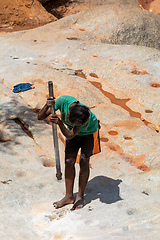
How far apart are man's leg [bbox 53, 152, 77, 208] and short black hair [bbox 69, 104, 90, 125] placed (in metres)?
0.58

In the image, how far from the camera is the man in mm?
2855

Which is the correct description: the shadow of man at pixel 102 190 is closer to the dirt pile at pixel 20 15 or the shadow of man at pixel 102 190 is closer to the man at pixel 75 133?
the man at pixel 75 133

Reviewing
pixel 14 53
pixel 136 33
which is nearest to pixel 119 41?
pixel 136 33

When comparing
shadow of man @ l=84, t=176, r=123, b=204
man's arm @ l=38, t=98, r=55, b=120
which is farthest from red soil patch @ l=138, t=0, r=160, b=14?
man's arm @ l=38, t=98, r=55, b=120

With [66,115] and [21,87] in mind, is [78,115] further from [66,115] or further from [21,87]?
[21,87]

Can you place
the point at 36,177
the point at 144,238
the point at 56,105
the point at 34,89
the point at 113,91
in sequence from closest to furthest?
the point at 144,238, the point at 56,105, the point at 36,177, the point at 34,89, the point at 113,91

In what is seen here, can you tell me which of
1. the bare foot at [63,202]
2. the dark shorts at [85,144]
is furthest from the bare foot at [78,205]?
the dark shorts at [85,144]

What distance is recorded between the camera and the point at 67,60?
8367 millimetres

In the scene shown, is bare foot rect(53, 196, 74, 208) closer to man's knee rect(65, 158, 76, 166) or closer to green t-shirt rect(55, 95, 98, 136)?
man's knee rect(65, 158, 76, 166)

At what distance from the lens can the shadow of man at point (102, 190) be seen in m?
3.46

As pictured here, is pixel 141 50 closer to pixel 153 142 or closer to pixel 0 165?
pixel 153 142

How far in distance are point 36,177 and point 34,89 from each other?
324 centimetres

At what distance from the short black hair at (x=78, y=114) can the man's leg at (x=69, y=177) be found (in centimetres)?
58

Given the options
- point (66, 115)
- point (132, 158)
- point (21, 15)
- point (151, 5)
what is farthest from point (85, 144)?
point (151, 5)
